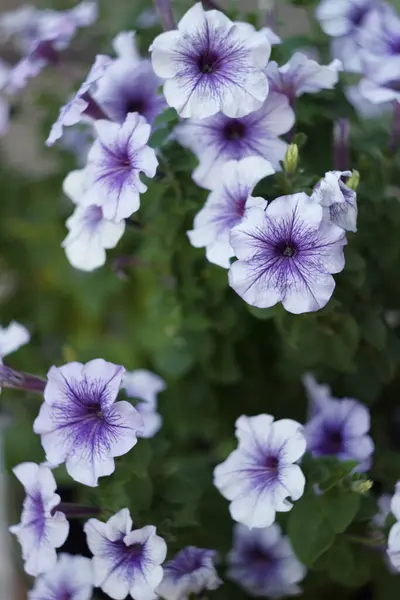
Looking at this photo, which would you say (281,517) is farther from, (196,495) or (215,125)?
(215,125)

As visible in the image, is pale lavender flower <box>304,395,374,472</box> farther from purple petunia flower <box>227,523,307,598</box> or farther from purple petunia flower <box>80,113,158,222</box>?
purple petunia flower <box>80,113,158,222</box>

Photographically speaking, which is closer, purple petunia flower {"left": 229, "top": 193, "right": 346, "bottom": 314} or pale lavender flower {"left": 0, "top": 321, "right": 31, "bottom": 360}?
purple petunia flower {"left": 229, "top": 193, "right": 346, "bottom": 314}

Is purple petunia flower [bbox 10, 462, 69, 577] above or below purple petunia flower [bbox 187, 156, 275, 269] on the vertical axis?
below

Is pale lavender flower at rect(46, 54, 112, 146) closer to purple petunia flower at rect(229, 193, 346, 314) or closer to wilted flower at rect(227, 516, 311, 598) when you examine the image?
purple petunia flower at rect(229, 193, 346, 314)

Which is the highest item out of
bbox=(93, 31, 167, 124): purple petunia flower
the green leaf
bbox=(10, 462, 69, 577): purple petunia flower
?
bbox=(93, 31, 167, 124): purple petunia flower

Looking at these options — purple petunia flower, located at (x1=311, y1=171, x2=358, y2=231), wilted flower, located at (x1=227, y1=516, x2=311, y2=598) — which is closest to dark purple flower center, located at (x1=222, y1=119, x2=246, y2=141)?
purple petunia flower, located at (x1=311, y1=171, x2=358, y2=231)

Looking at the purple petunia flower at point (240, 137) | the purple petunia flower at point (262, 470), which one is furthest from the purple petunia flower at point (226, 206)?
the purple petunia flower at point (262, 470)

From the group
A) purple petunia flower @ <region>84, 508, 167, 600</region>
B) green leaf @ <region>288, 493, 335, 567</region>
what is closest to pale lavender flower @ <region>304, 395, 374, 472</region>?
green leaf @ <region>288, 493, 335, 567</region>

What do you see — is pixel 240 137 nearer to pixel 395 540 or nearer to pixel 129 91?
pixel 129 91
